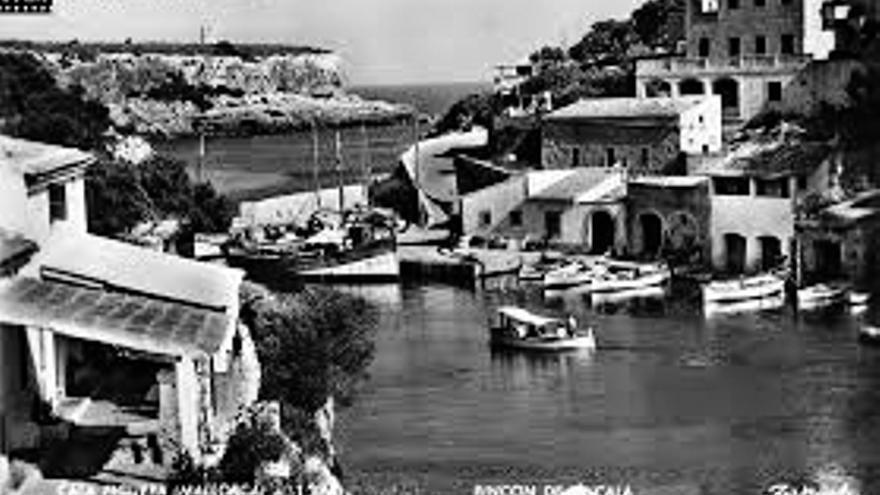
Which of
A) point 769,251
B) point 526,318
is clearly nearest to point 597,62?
point 769,251

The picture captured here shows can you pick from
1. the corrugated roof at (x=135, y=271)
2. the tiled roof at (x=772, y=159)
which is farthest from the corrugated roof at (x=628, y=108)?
the corrugated roof at (x=135, y=271)

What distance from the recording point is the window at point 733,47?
31986 mm

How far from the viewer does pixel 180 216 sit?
92.1 feet

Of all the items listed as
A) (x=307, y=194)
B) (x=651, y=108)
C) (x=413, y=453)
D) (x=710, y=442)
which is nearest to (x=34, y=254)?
(x=413, y=453)

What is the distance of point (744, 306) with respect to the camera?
23.6 meters

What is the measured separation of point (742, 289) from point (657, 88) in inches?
375

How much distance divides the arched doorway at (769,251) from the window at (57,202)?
17.9 metres

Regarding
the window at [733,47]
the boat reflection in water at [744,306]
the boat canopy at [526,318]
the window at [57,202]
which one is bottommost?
the boat reflection in water at [744,306]

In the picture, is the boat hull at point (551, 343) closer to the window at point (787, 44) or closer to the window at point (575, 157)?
the window at point (575, 157)

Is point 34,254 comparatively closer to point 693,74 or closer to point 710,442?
point 710,442

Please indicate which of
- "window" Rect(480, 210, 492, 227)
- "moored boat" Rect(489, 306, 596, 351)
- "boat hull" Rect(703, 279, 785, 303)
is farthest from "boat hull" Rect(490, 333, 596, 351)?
"window" Rect(480, 210, 492, 227)

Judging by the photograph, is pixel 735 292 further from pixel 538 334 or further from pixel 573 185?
pixel 573 185

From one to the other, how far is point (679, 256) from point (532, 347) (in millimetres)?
6966

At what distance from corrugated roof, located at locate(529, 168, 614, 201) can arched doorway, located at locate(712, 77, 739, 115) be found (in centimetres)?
305
